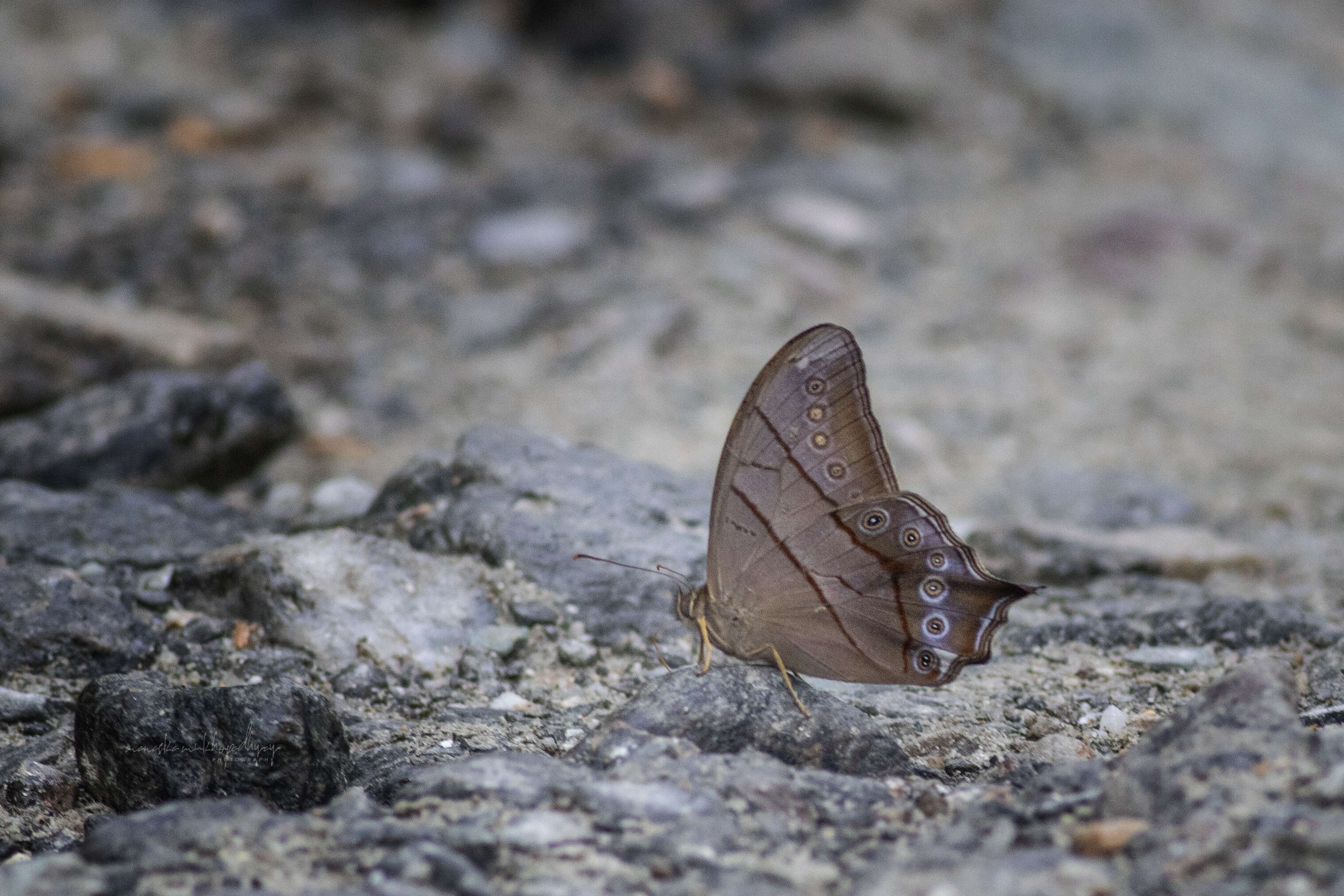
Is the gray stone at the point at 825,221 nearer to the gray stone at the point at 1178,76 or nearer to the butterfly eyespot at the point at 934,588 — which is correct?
the gray stone at the point at 1178,76

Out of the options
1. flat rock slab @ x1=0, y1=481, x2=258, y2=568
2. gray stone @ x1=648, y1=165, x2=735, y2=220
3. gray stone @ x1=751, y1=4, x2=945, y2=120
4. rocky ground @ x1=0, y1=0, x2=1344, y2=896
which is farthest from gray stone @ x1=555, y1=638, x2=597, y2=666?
gray stone @ x1=751, y1=4, x2=945, y2=120

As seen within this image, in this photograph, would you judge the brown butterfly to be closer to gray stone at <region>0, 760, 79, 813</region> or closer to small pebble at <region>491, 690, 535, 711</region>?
small pebble at <region>491, 690, 535, 711</region>

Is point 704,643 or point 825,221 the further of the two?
point 825,221

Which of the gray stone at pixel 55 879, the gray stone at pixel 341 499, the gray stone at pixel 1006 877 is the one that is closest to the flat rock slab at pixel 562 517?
the gray stone at pixel 341 499

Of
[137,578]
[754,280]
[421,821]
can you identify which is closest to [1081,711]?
[421,821]

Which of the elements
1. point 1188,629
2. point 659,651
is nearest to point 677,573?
point 659,651

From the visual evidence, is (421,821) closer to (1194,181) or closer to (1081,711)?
(1081,711)

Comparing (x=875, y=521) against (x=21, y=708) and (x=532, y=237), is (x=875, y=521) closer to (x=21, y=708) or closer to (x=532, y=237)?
(x=21, y=708)
